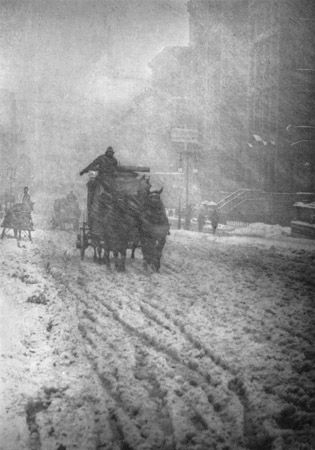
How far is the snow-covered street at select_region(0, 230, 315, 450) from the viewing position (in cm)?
387

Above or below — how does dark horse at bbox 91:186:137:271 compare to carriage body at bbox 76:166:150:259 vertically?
below

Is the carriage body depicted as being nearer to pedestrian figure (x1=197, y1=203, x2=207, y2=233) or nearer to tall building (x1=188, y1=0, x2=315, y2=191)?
pedestrian figure (x1=197, y1=203, x2=207, y2=233)

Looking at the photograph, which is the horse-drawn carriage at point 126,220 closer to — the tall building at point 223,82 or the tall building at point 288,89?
the tall building at point 288,89

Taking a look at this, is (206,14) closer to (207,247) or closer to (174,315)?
(207,247)

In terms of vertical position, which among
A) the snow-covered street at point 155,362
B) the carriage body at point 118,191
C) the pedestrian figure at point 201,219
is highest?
the carriage body at point 118,191

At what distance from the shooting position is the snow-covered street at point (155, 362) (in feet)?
12.7

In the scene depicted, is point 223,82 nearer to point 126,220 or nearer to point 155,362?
point 126,220

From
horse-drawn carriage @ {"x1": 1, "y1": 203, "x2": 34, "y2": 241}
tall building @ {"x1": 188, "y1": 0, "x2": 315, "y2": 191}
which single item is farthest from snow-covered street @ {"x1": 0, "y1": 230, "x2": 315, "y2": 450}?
tall building @ {"x1": 188, "y1": 0, "x2": 315, "y2": 191}

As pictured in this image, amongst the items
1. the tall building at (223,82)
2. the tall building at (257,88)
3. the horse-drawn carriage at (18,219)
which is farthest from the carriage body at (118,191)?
the tall building at (223,82)

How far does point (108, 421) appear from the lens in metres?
4.04

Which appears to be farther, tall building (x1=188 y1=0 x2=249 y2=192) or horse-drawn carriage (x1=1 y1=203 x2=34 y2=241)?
tall building (x1=188 y1=0 x2=249 y2=192)

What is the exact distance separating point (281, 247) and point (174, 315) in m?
10.5

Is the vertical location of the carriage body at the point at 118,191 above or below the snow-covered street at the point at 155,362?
above

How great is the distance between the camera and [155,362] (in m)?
5.21
